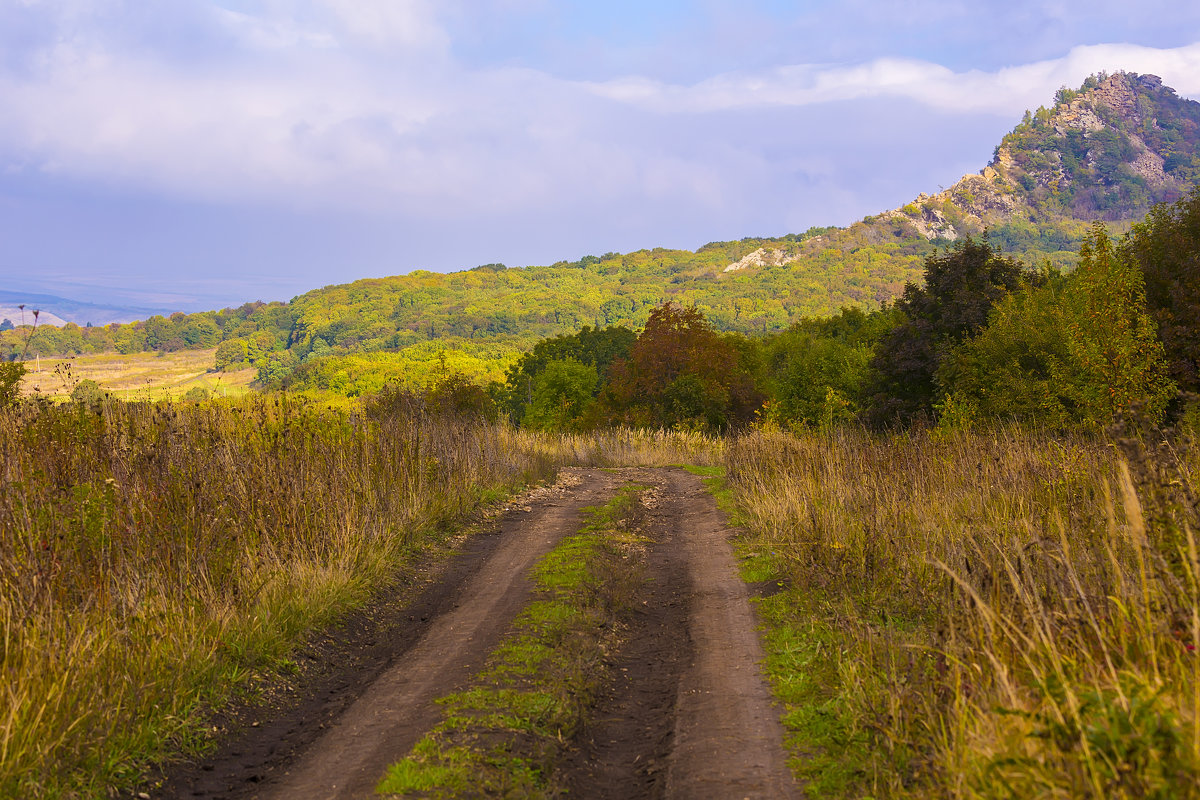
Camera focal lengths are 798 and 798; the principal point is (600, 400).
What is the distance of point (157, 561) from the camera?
6.38 meters

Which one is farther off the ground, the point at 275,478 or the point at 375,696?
the point at 275,478

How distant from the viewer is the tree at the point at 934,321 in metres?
23.7

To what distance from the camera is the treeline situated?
47.4 feet

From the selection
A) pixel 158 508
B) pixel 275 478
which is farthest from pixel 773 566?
pixel 158 508

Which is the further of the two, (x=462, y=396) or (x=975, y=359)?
(x=462, y=396)

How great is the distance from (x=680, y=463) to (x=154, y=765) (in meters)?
23.8

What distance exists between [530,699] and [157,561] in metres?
3.29

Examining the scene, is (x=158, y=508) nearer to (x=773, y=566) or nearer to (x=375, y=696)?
(x=375, y=696)

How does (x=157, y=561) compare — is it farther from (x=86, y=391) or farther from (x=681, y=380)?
(x=681, y=380)

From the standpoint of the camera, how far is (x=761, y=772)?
14.5 ft

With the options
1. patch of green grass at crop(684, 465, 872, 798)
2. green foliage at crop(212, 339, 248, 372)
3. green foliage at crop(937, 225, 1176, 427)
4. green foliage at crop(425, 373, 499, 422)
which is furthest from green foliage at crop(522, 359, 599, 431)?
green foliage at crop(212, 339, 248, 372)

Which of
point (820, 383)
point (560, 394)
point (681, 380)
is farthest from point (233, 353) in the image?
point (820, 383)

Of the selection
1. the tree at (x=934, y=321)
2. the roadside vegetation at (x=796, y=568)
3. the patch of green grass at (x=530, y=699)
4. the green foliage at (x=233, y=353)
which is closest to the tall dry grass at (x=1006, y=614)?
the roadside vegetation at (x=796, y=568)

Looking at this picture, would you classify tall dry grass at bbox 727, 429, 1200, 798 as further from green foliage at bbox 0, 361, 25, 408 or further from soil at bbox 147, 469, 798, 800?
green foliage at bbox 0, 361, 25, 408
